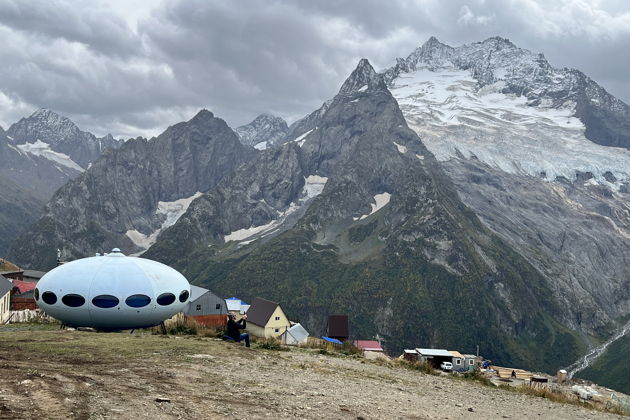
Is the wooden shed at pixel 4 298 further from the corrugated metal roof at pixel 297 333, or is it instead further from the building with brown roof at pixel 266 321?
the corrugated metal roof at pixel 297 333

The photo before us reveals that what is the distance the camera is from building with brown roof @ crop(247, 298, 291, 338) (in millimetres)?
86744

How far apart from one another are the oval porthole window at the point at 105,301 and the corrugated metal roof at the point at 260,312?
5042cm

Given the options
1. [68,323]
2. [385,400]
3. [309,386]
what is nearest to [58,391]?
[309,386]

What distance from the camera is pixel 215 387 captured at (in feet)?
58.1

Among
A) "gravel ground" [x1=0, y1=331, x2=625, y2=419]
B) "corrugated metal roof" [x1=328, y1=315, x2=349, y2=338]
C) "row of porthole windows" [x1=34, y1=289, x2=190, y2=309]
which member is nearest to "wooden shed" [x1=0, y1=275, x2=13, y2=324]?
"row of porthole windows" [x1=34, y1=289, x2=190, y2=309]

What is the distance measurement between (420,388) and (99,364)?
13095 millimetres

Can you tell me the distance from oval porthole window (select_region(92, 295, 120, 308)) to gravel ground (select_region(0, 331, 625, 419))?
252 inches

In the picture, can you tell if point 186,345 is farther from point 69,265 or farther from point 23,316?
point 23,316

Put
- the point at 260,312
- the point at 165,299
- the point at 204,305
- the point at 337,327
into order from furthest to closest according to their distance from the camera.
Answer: the point at 337,327 → the point at 260,312 → the point at 204,305 → the point at 165,299

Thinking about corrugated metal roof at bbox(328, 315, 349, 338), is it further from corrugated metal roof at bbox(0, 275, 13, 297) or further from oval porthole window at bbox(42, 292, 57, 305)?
oval porthole window at bbox(42, 292, 57, 305)

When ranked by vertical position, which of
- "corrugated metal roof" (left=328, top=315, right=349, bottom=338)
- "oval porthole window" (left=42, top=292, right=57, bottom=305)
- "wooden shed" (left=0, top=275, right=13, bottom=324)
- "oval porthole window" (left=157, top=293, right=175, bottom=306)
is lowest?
"corrugated metal roof" (left=328, top=315, right=349, bottom=338)

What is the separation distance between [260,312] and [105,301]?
5530 cm

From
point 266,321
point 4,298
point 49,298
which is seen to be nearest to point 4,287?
point 4,298

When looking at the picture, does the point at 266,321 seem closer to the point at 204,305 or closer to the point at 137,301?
the point at 204,305
